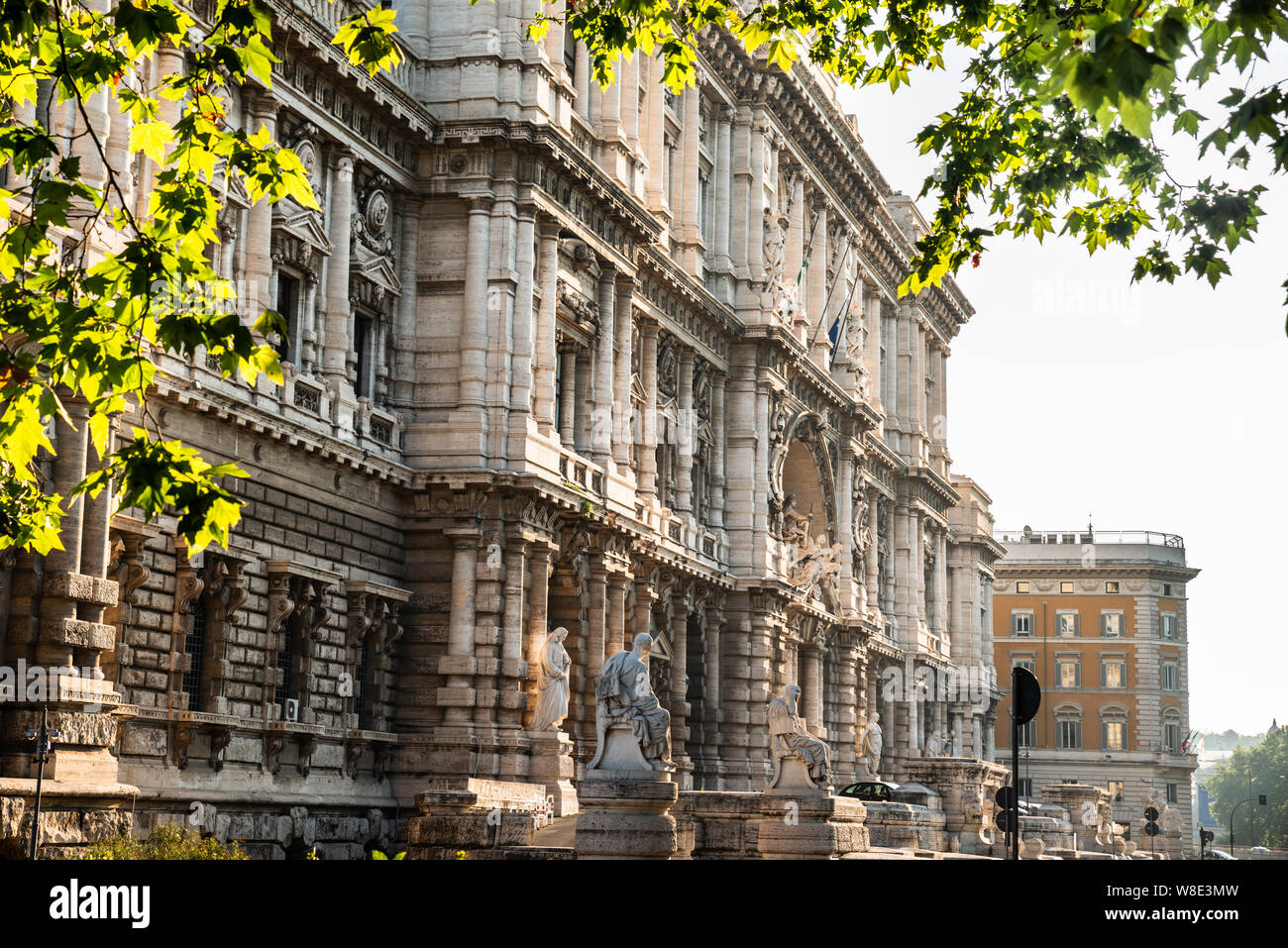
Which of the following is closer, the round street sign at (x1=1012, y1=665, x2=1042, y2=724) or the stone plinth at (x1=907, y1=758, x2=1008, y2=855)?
the round street sign at (x1=1012, y1=665, x2=1042, y2=724)

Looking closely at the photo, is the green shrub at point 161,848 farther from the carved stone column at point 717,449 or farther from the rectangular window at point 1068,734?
the rectangular window at point 1068,734

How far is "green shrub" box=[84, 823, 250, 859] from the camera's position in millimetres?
19750

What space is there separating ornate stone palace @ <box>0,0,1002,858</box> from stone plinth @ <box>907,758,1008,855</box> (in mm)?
5528

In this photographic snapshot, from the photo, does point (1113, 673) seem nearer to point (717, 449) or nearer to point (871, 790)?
point (871, 790)

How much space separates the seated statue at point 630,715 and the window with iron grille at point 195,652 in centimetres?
672

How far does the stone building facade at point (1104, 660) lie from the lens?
313ft

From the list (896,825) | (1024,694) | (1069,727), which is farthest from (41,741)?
(1069,727)

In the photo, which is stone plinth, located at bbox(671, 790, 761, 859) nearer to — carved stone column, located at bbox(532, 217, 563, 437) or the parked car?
carved stone column, located at bbox(532, 217, 563, 437)

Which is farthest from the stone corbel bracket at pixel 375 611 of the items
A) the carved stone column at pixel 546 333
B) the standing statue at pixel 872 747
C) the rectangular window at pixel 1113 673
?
the rectangular window at pixel 1113 673

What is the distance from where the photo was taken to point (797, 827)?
25875mm

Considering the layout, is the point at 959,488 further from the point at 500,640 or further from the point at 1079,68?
the point at 1079,68

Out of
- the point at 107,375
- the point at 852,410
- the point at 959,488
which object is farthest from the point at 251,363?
the point at 959,488

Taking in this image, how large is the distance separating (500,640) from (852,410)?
1084 inches

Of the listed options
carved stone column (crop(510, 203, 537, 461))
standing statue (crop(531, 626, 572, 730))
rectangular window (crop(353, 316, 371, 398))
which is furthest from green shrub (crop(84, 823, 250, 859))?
carved stone column (crop(510, 203, 537, 461))
